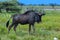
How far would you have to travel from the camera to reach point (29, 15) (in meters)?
13.8

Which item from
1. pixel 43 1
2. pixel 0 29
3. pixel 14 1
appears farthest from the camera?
pixel 14 1

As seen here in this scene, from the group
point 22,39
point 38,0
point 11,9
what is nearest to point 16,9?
point 11,9

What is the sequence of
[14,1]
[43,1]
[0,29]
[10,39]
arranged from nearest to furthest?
[10,39] < [0,29] < [43,1] < [14,1]

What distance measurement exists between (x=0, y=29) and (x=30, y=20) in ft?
6.32

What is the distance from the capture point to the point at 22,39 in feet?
35.4

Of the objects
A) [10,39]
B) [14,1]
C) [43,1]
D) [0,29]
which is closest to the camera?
[10,39]

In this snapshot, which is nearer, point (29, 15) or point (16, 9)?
point (29, 15)

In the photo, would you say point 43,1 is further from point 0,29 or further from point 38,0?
point 0,29

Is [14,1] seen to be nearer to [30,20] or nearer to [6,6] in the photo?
[6,6]

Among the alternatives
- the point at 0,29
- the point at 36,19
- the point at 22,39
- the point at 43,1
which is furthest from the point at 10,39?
the point at 43,1

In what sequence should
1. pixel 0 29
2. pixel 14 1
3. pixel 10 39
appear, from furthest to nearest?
pixel 14 1
pixel 0 29
pixel 10 39

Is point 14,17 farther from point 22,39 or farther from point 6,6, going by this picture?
point 6,6

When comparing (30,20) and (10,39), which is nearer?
(10,39)

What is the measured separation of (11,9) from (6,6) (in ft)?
2.81
